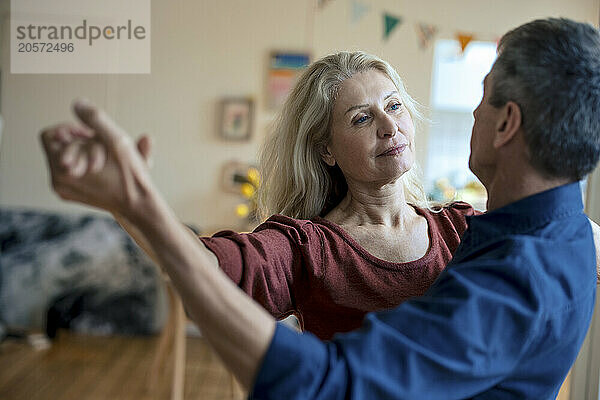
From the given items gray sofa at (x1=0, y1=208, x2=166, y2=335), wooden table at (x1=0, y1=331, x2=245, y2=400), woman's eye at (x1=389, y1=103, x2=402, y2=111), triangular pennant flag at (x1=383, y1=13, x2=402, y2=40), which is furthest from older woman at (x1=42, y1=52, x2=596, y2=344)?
triangular pennant flag at (x1=383, y1=13, x2=402, y2=40)

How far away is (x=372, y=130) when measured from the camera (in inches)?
43.3

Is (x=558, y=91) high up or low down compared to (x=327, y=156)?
up

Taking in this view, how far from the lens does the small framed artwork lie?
424cm

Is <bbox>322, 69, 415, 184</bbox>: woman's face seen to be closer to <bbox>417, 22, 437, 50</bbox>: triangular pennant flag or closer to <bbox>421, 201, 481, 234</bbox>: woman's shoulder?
<bbox>421, 201, 481, 234</bbox>: woman's shoulder

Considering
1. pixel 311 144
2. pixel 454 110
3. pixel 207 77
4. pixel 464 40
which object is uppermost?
pixel 464 40

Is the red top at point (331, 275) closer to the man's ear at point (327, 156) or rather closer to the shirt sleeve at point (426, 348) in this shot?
the man's ear at point (327, 156)

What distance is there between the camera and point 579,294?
0.75m

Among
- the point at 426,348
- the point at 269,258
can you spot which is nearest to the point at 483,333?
the point at 426,348

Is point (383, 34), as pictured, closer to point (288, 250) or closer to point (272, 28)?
point (272, 28)

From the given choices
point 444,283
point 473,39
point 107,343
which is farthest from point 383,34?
point 444,283

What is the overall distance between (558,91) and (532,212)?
143mm

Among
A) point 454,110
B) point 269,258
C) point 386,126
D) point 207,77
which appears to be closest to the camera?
point 269,258

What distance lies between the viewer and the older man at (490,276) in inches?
A: 22.3

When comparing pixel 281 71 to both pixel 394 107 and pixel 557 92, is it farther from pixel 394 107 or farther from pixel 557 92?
pixel 557 92
